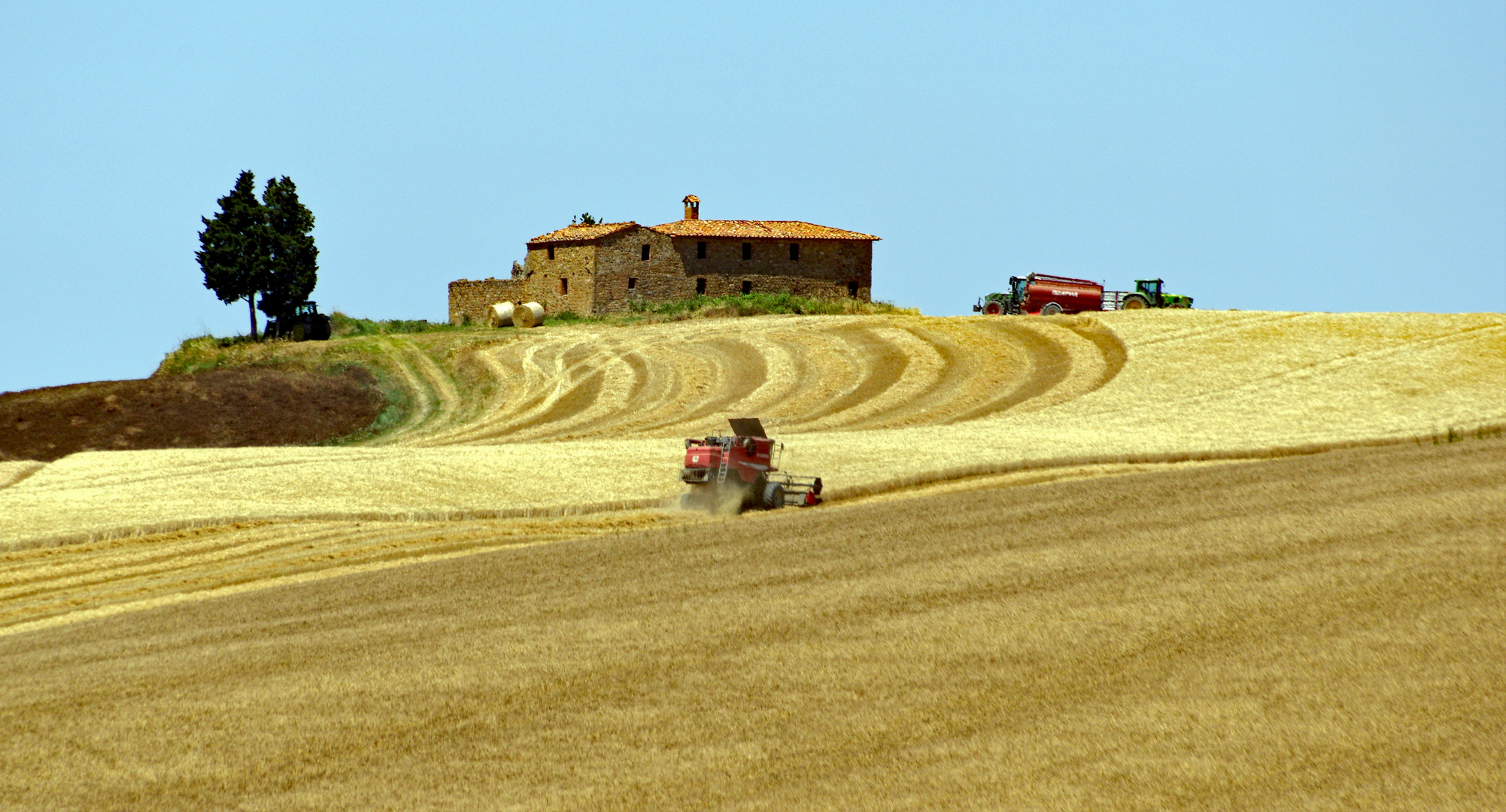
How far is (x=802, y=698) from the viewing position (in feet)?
46.0

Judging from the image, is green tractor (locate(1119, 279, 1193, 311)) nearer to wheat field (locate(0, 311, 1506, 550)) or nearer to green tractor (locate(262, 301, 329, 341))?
wheat field (locate(0, 311, 1506, 550))

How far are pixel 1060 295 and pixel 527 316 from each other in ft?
90.4

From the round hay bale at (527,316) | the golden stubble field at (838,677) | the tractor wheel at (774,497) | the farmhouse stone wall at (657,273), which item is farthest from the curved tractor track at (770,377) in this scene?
the golden stubble field at (838,677)

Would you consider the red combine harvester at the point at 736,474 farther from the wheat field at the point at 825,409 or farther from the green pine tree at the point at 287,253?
the green pine tree at the point at 287,253

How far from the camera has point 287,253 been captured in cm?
7825

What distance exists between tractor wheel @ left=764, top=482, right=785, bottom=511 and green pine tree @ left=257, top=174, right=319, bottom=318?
5784 cm

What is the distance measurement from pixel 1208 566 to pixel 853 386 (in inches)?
1223

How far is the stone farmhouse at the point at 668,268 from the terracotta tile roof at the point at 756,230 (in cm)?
9

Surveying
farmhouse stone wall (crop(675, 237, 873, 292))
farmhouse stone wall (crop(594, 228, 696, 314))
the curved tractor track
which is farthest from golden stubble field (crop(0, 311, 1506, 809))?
farmhouse stone wall (crop(675, 237, 873, 292))

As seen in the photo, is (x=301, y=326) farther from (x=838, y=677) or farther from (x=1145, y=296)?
(x=838, y=677)

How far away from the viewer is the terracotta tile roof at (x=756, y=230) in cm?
8112

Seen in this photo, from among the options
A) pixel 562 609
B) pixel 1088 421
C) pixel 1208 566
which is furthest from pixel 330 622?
pixel 1088 421

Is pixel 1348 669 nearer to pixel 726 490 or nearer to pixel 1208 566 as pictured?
pixel 1208 566

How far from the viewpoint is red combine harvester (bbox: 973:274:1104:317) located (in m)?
63.6
